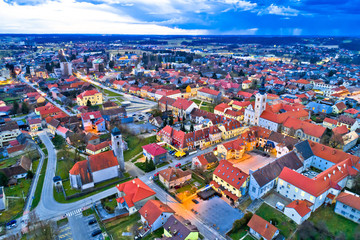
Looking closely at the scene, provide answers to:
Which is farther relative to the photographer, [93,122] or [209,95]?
[209,95]

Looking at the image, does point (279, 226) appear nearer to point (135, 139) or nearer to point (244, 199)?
point (244, 199)

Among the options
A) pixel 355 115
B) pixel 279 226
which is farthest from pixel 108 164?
pixel 355 115

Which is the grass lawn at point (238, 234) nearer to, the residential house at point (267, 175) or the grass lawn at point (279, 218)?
the grass lawn at point (279, 218)

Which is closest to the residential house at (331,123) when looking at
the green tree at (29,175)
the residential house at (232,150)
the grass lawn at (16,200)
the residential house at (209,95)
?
the residential house at (232,150)

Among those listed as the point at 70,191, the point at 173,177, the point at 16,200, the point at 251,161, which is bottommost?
the point at 16,200

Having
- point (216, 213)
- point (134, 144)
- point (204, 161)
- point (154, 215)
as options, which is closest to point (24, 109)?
point (134, 144)

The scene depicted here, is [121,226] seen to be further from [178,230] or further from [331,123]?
[331,123]
